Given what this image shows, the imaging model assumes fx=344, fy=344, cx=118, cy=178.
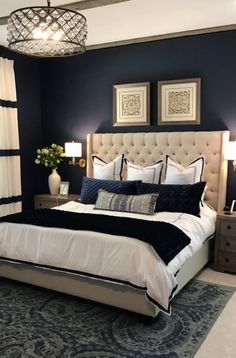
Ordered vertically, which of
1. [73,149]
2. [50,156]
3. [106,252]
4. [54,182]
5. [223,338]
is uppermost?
[73,149]

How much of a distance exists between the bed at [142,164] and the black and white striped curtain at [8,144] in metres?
1.07

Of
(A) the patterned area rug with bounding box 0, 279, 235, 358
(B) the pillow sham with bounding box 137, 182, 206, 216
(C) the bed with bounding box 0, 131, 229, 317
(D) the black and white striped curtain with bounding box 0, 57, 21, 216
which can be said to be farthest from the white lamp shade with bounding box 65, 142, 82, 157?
(A) the patterned area rug with bounding box 0, 279, 235, 358

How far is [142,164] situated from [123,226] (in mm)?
1834

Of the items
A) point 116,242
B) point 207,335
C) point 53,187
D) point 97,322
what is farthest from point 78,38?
point 53,187

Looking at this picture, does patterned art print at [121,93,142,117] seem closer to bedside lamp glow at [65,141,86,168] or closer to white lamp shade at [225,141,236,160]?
bedside lamp glow at [65,141,86,168]

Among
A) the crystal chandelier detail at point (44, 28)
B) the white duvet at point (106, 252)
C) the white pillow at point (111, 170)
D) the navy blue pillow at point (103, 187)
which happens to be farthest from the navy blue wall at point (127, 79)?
the crystal chandelier detail at point (44, 28)

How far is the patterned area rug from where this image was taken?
238cm

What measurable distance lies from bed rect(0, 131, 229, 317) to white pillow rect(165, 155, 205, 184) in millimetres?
172

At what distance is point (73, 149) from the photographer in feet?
16.6

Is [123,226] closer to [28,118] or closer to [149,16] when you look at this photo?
[149,16]

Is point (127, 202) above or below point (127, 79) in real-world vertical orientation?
below

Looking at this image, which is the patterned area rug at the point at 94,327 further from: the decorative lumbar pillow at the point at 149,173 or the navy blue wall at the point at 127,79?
the navy blue wall at the point at 127,79

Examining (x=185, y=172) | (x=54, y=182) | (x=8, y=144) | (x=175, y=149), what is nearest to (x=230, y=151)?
(x=185, y=172)

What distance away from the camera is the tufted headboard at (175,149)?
4.21m
